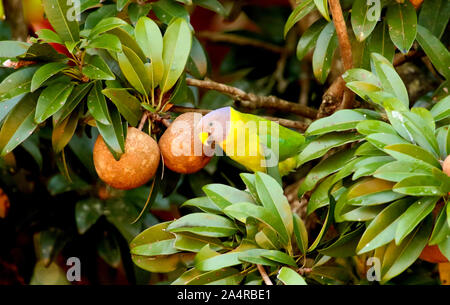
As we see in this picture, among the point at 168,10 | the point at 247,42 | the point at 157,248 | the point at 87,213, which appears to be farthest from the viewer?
the point at 247,42

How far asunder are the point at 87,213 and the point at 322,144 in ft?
2.60

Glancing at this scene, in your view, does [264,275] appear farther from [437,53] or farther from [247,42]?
[247,42]

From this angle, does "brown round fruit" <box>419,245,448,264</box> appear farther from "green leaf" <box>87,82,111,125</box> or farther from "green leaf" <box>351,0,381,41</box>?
"green leaf" <box>87,82,111,125</box>

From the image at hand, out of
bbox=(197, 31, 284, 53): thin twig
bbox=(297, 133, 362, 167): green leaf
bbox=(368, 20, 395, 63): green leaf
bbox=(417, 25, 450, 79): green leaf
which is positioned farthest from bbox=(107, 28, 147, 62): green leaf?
bbox=(197, 31, 284, 53): thin twig

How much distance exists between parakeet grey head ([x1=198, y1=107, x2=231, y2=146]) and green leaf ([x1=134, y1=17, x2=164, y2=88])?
121mm

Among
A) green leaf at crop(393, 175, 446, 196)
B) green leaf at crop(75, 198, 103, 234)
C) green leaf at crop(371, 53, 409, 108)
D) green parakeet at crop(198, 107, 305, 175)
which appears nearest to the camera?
green leaf at crop(393, 175, 446, 196)

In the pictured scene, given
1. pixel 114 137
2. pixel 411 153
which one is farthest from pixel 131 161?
pixel 411 153

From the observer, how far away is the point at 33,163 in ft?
5.01

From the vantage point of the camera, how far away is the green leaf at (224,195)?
3.00ft

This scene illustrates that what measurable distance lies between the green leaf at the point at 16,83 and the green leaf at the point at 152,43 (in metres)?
0.20

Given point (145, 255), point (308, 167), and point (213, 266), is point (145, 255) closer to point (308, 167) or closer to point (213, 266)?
point (213, 266)

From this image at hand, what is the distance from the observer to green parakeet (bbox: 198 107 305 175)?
3.45 ft

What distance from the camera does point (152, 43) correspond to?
3.27 ft
